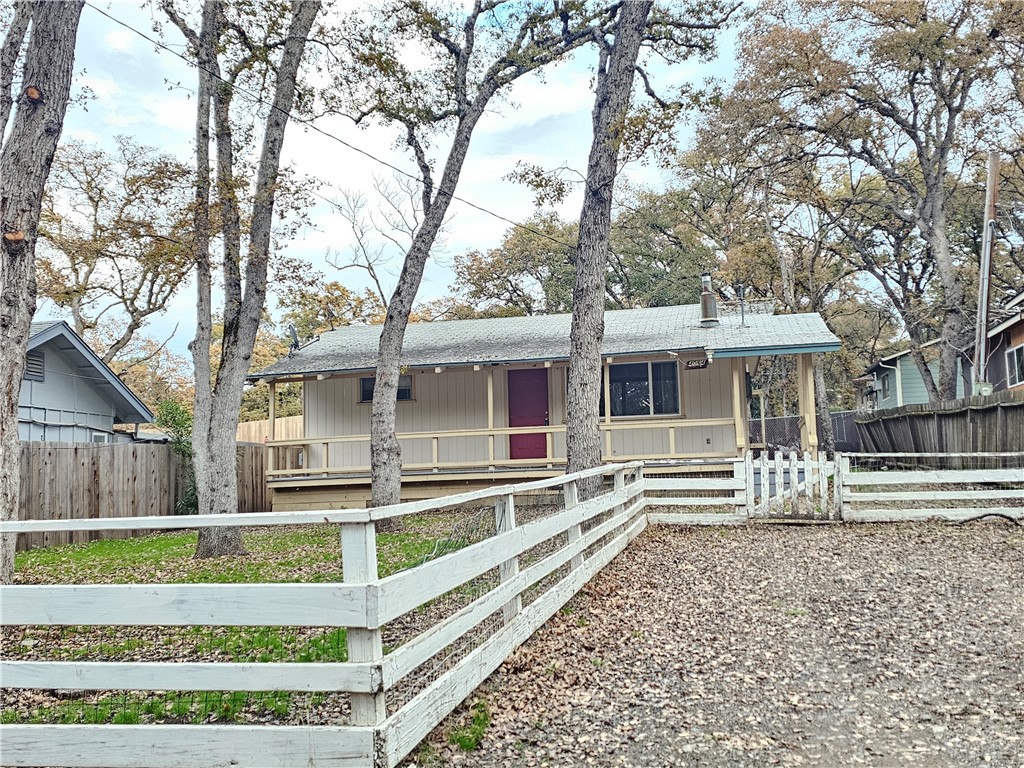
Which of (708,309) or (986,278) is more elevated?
(986,278)

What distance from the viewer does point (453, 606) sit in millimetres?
4496

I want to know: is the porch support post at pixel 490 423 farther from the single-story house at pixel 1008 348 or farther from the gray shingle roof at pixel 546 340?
the single-story house at pixel 1008 348

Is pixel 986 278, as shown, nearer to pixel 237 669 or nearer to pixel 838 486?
pixel 838 486

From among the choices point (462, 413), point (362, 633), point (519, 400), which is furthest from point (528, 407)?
point (362, 633)

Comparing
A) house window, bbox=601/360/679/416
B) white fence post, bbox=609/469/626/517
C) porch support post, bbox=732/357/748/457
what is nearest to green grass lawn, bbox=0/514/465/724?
white fence post, bbox=609/469/626/517

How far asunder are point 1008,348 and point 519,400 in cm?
1496

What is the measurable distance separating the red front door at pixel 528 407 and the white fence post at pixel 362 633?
13.1 meters

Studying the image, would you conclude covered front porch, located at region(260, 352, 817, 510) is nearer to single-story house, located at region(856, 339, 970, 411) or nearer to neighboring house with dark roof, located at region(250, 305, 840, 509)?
neighboring house with dark roof, located at region(250, 305, 840, 509)

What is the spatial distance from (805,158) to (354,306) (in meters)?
17.1

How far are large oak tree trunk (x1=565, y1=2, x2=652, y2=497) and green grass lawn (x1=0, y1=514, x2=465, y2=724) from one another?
2.54 meters

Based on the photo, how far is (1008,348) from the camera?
21406mm

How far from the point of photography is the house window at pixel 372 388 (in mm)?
16641

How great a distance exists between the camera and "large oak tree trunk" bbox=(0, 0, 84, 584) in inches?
209

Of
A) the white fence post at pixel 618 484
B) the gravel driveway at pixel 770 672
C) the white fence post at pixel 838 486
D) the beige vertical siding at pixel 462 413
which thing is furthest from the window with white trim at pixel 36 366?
the white fence post at pixel 838 486
